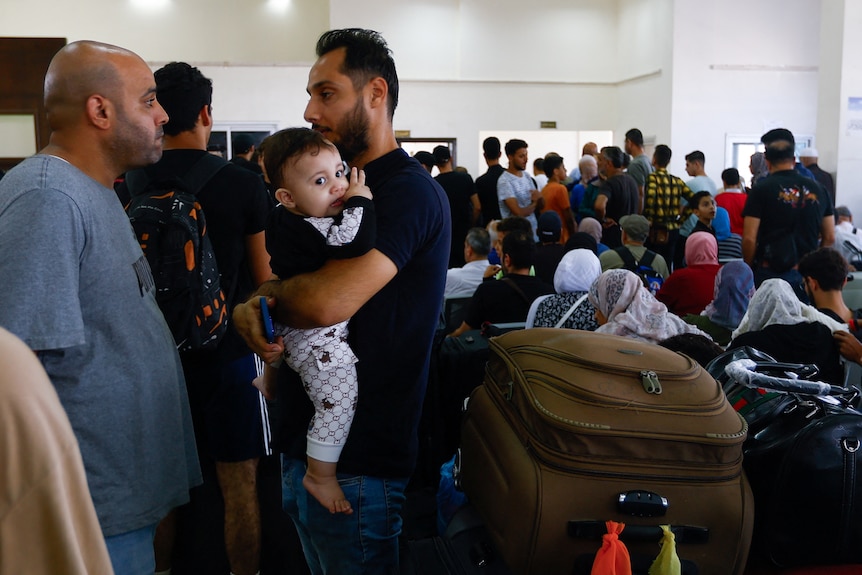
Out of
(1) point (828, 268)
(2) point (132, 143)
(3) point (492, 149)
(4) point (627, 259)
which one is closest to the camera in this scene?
(2) point (132, 143)

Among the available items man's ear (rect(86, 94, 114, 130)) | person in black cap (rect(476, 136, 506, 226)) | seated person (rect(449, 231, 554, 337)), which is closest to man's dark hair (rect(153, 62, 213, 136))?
man's ear (rect(86, 94, 114, 130))

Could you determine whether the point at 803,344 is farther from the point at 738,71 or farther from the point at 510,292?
the point at 738,71

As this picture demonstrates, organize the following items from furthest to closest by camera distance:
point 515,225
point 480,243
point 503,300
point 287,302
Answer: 1. point 480,243
2. point 515,225
3. point 503,300
4. point 287,302

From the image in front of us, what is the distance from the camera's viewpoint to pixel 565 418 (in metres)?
1.42

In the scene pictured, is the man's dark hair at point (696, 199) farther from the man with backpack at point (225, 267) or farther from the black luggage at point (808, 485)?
the black luggage at point (808, 485)

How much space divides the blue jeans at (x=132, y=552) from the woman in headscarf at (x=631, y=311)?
2003mm

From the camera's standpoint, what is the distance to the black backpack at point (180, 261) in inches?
77.7

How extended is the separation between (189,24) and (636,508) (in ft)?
50.4

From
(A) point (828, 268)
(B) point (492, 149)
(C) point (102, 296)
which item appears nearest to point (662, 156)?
(B) point (492, 149)

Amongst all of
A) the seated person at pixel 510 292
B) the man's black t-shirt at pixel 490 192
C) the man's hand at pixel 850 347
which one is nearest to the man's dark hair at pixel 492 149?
the man's black t-shirt at pixel 490 192

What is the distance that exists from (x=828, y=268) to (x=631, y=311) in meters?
0.95

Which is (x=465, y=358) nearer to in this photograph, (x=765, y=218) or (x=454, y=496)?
(x=454, y=496)

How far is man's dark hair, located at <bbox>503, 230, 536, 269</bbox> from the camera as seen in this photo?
4090 mm

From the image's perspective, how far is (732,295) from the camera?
3.89 meters
